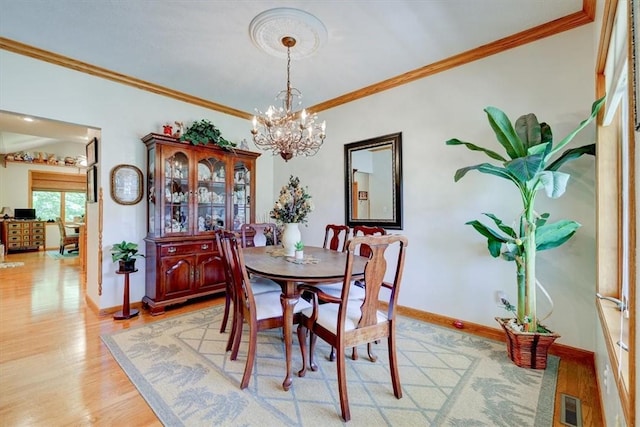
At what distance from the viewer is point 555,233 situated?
2.06 m

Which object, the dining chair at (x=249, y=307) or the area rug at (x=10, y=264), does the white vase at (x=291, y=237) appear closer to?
the dining chair at (x=249, y=307)

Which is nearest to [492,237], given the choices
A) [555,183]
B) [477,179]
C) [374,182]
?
[555,183]

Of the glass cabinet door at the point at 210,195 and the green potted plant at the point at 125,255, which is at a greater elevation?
the glass cabinet door at the point at 210,195

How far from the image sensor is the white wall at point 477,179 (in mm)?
2271

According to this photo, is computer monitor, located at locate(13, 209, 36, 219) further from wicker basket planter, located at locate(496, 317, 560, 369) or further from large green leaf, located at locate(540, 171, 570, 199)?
large green leaf, located at locate(540, 171, 570, 199)

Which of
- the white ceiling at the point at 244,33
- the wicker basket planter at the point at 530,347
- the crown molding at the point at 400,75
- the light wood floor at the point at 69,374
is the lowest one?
the light wood floor at the point at 69,374

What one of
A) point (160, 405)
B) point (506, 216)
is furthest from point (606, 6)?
point (160, 405)

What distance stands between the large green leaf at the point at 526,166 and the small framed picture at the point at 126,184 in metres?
3.88

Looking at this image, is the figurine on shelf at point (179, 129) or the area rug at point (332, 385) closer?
the area rug at point (332, 385)

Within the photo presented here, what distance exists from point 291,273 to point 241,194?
2.68 meters

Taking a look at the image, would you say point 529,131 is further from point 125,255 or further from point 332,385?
point 125,255

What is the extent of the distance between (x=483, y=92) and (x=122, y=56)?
3627mm

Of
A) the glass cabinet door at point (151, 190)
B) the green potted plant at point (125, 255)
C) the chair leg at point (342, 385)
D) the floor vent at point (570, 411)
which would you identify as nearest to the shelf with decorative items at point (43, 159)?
the glass cabinet door at point (151, 190)

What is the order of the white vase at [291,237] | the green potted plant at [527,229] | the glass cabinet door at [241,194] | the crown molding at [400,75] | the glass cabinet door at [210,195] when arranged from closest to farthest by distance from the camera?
the green potted plant at [527,229] → the crown molding at [400,75] → the white vase at [291,237] → the glass cabinet door at [210,195] → the glass cabinet door at [241,194]
